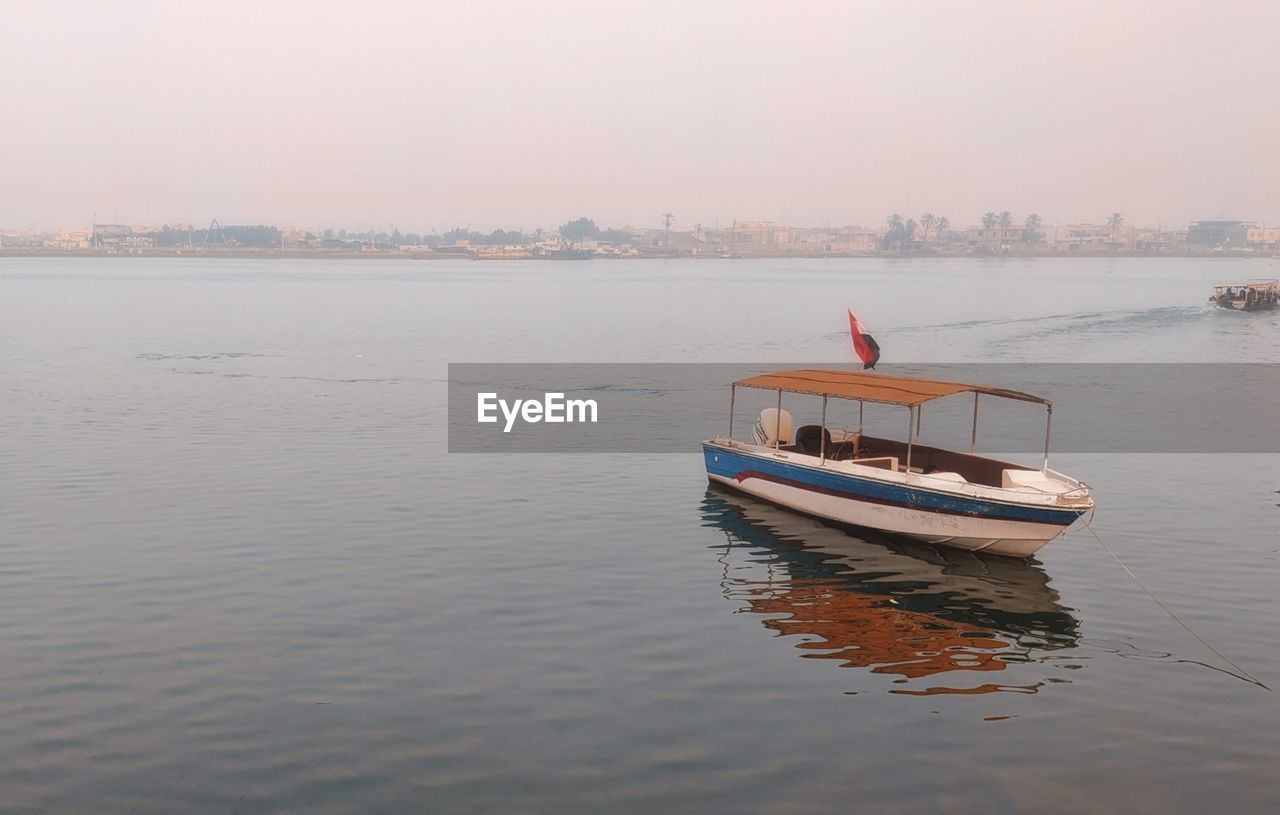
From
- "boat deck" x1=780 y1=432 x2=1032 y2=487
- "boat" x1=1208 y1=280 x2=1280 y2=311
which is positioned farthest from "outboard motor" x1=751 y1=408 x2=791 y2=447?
"boat" x1=1208 y1=280 x2=1280 y2=311

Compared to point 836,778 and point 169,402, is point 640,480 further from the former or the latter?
point 169,402

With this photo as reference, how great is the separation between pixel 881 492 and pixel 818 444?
19.1ft

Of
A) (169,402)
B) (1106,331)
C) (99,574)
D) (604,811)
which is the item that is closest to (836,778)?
(604,811)

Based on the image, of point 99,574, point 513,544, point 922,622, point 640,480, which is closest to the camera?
point 922,622

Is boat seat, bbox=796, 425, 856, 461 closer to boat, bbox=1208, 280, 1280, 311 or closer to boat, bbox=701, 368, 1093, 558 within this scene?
boat, bbox=701, 368, 1093, 558

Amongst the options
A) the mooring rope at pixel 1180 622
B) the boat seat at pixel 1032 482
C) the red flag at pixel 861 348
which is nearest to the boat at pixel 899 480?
the boat seat at pixel 1032 482

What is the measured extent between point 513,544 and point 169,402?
33.6 metres

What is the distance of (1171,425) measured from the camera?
49781mm

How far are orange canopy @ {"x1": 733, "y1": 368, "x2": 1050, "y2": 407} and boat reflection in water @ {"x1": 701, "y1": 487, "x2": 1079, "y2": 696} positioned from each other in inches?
147

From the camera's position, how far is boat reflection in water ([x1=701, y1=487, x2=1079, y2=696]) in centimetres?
1983

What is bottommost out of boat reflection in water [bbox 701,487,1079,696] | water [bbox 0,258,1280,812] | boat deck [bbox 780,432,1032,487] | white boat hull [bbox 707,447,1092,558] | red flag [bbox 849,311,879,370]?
boat reflection in water [bbox 701,487,1079,696]

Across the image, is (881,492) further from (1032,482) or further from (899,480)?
(1032,482)
